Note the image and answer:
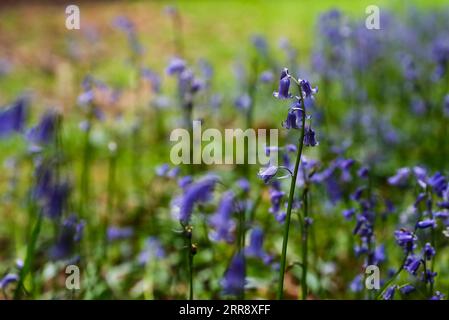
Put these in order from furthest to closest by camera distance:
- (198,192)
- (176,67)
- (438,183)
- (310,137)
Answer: (176,67) → (438,183) → (310,137) → (198,192)

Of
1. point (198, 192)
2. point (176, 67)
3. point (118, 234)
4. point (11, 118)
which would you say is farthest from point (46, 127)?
point (118, 234)

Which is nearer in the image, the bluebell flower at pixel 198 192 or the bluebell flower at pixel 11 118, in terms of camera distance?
the bluebell flower at pixel 198 192

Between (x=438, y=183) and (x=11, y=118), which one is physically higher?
(x=11, y=118)

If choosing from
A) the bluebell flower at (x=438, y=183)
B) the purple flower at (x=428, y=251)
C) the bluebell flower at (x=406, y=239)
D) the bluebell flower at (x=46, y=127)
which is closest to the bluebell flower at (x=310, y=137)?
the bluebell flower at (x=406, y=239)

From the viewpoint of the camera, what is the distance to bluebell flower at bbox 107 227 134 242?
4086mm

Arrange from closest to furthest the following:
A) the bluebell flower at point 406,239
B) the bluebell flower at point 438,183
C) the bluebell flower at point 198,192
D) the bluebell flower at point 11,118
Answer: the bluebell flower at point 198,192 < the bluebell flower at point 11,118 < the bluebell flower at point 406,239 < the bluebell flower at point 438,183

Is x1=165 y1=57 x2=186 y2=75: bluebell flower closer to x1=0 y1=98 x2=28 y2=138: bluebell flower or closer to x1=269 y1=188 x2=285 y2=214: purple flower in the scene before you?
x1=269 y1=188 x2=285 y2=214: purple flower

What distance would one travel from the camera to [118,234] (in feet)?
13.6

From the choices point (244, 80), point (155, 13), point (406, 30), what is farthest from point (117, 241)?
point (155, 13)

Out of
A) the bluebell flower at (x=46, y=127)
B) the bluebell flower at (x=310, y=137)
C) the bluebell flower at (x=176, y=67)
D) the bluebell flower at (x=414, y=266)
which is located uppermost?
the bluebell flower at (x=176, y=67)

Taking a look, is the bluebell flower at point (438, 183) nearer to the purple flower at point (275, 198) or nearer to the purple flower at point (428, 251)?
the purple flower at point (428, 251)

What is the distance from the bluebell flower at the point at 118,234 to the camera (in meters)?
4.09

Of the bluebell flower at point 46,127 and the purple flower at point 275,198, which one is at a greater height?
the bluebell flower at point 46,127

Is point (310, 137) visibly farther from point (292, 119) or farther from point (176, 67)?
point (176, 67)
